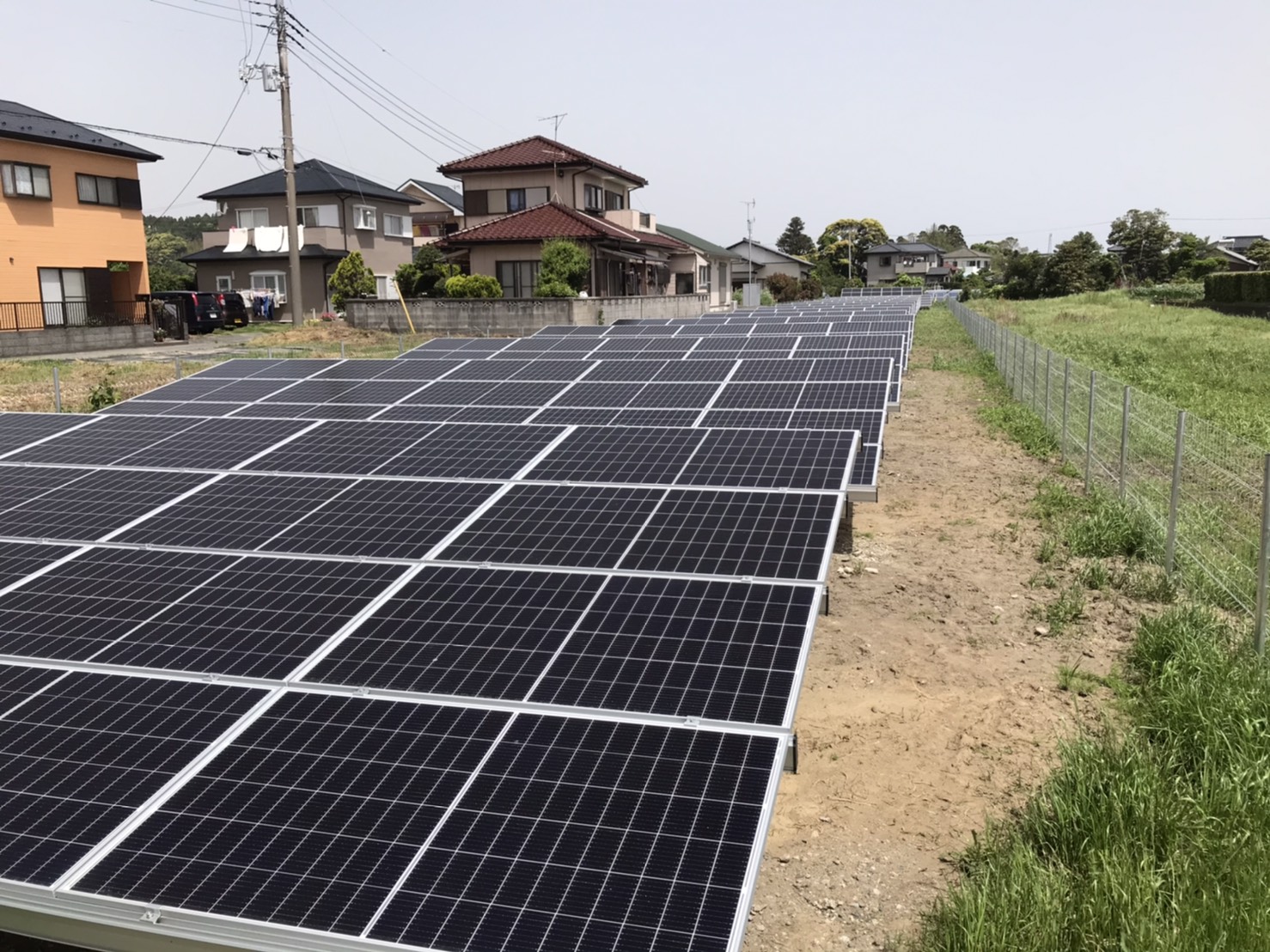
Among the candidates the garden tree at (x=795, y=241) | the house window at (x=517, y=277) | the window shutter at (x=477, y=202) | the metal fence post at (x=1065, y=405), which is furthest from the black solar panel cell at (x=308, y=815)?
the garden tree at (x=795, y=241)

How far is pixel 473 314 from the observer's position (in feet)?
135

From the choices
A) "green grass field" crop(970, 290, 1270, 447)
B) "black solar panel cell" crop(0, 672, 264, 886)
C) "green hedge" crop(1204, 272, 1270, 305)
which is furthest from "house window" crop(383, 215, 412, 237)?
"black solar panel cell" crop(0, 672, 264, 886)

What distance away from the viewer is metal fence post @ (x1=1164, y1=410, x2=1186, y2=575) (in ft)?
32.5

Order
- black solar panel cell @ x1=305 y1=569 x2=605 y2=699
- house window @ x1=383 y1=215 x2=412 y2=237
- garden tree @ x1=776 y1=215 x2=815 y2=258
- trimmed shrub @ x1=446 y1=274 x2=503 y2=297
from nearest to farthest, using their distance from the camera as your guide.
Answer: black solar panel cell @ x1=305 y1=569 x2=605 y2=699 < trimmed shrub @ x1=446 y1=274 x2=503 y2=297 < house window @ x1=383 y1=215 x2=412 y2=237 < garden tree @ x1=776 y1=215 x2=815 y2=258

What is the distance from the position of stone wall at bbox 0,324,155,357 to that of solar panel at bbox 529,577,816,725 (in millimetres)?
35284

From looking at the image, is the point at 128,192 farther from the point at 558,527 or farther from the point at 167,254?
the point at 167,254

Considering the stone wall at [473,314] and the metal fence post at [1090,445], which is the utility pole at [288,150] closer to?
the stone wall at [473,314]

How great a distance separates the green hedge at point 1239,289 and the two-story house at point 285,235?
165ft

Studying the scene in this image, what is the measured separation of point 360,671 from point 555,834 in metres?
1.60

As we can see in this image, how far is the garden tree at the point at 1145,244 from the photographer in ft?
351

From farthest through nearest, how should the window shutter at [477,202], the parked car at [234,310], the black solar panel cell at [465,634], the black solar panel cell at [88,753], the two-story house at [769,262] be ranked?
the two-story house at [769,262], the window shutter at [477,202], the parked car at [234,310], the black solar panel cell at [465,634], the black solar panel cell at [88,753]

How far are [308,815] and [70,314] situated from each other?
43324 mm

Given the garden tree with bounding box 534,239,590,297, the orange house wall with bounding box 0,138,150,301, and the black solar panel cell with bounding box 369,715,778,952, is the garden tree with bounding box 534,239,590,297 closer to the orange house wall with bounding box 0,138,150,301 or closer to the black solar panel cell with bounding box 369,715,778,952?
the orange house wall with bounding box 0,138,150,301

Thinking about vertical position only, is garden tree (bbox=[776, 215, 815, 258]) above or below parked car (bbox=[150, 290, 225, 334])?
above
